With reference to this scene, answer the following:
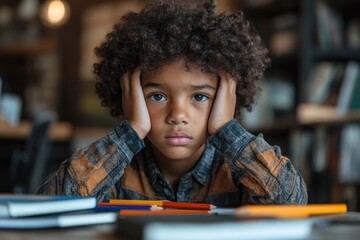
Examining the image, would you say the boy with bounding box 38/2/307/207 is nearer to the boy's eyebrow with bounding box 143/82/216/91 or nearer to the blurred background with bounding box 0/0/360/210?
the boy's eyebrow with bounding box 143/82/216/91

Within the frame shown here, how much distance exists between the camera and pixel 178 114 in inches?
47.1

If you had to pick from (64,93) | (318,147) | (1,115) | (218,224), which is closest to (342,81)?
(318,147)

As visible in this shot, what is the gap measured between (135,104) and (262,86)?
1761 millimetres

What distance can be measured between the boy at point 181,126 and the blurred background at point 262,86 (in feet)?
5.79

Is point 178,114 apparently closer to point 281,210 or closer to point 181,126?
point 181,126

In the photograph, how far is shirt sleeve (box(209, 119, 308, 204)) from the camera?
115 cm

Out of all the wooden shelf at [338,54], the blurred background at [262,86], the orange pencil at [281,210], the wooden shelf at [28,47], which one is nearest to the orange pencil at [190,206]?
the orange pencil at [281,210]

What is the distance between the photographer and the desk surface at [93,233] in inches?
24.6

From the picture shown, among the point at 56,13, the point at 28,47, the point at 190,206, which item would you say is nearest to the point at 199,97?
the point at 190,206

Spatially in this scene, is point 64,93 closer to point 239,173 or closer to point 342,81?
point 342,81

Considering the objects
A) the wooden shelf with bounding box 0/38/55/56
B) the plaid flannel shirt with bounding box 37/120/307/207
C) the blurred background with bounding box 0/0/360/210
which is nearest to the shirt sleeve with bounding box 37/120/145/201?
the plaid flannel shirt with bounding box 37/120/307/207

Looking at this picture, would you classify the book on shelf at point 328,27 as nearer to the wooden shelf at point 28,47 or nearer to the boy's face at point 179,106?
the boy's face at point 179,106

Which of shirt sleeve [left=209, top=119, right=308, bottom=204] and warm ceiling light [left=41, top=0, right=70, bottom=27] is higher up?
warm ceiling light [left=41, top=0, right=70, bottom=27]

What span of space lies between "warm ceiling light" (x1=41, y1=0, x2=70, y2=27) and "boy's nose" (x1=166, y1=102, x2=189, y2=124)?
417cm
